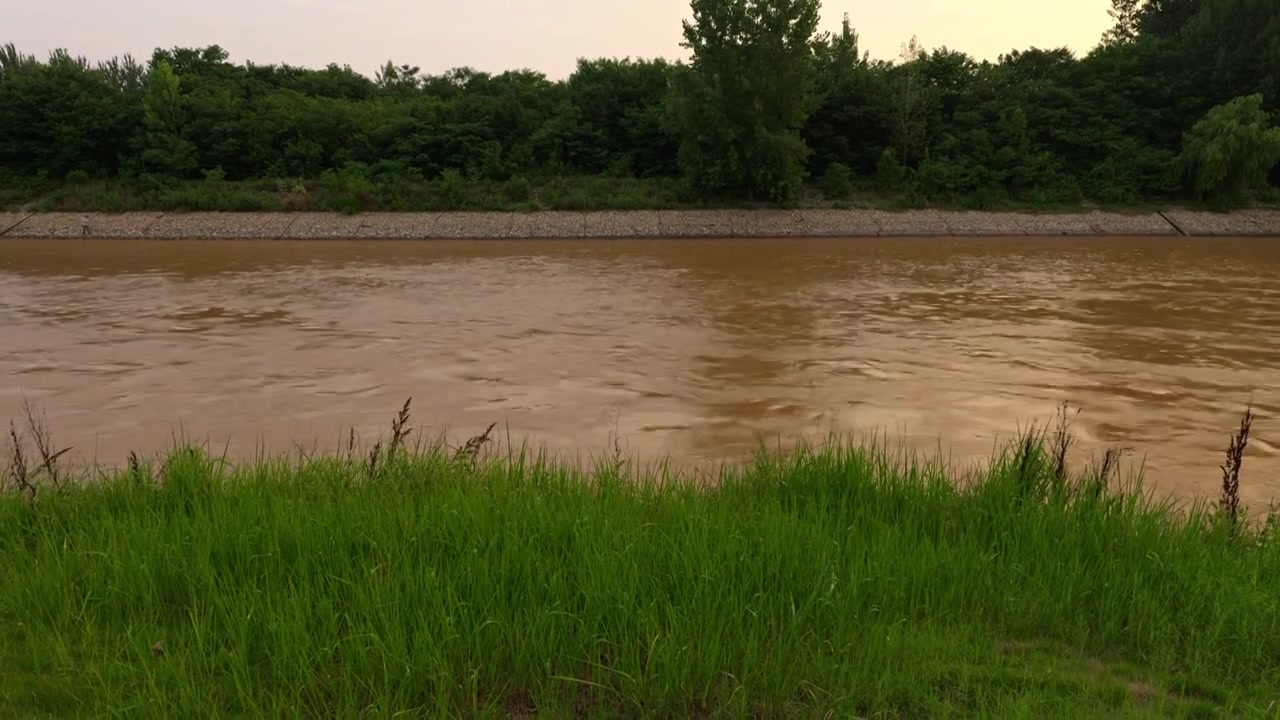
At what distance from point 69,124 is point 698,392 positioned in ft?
99.0

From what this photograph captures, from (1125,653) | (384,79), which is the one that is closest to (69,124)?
(384,79)

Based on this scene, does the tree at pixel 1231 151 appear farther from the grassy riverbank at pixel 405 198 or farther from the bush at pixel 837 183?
the bush at pixel 837 183

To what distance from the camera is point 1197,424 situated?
369 inches

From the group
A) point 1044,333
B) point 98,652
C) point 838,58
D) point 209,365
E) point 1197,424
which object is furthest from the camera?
point 838,58

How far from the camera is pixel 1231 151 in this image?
29203mm

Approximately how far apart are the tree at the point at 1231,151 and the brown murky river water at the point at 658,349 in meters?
6.17

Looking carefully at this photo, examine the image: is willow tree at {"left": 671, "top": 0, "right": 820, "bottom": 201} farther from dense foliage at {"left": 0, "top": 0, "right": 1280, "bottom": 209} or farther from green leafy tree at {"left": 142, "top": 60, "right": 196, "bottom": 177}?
green leafy tree at {"left": 142, "top": 60, "right": 196, "bottom": 177}

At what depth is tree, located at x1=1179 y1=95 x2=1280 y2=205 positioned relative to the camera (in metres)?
29.3

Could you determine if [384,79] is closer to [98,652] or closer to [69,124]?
[69,124]

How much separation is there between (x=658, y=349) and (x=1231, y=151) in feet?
80.4

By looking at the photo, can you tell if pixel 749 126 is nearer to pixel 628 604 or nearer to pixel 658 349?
pixel 658 349

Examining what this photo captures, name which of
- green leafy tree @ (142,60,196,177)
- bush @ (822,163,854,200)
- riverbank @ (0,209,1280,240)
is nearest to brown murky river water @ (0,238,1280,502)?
riverbank @ (0,209,1280,240)

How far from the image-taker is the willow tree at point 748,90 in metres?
29.6

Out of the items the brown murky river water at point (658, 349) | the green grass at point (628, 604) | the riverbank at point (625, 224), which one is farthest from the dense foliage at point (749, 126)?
the green grass at point (628, 604)
